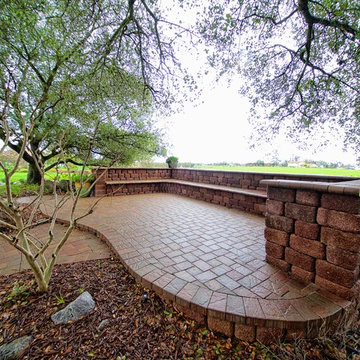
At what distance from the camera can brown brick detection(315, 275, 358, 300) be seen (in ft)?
4.17

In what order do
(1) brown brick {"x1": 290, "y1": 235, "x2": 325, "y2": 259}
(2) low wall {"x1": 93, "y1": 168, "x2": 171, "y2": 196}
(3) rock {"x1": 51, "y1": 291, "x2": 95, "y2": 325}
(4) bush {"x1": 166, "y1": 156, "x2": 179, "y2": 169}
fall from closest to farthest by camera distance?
(3) rock {"x1": 51, "y1": 291, "x2": 95, "y2": 325} → (1) brown brick {"x1": 290, "y1": 235, "x2": 325, "y2": 259} → (2) low wall {"x1": 93, "y1": 168, "x2": 171, "y2": 196} → (4) bush {"x1": 166, "y1": 156, "x2": 179, "y2": 169}

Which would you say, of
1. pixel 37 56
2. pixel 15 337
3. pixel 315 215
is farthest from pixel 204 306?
pixel 37 56

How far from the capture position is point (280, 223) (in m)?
1.67

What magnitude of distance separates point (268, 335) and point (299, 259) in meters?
0.72

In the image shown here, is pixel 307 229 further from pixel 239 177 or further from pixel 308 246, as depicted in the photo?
pixel 239 177

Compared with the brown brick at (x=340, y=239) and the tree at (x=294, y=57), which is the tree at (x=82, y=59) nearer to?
the tree at (x=294, y=57)

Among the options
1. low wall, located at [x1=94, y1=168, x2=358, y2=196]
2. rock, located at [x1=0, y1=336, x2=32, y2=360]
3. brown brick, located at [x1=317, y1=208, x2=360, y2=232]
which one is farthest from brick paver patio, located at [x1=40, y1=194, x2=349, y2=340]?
low wall, located at [x1=94, y1=168, x2=358, y2=196]

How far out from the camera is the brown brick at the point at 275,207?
167 centimetres

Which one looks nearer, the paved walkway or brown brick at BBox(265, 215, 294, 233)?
brown brick at BBox(265, 215, 294, 233)

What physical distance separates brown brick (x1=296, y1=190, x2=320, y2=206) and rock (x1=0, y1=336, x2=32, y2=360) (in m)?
2.36

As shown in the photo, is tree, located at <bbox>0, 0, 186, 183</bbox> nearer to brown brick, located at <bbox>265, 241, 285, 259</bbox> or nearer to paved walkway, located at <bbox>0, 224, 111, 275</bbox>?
paved walkway, located at <bbox>0, 224, 111, 275</bbox>

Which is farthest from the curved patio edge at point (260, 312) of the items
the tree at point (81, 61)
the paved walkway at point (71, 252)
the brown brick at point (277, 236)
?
the tree at point (81, 61)

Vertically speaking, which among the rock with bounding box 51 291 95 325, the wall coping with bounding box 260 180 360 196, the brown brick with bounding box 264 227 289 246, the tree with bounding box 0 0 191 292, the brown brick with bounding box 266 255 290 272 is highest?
the tree with bounding box 0 0 191 292

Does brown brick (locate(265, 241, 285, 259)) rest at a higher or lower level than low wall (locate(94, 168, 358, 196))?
lower
